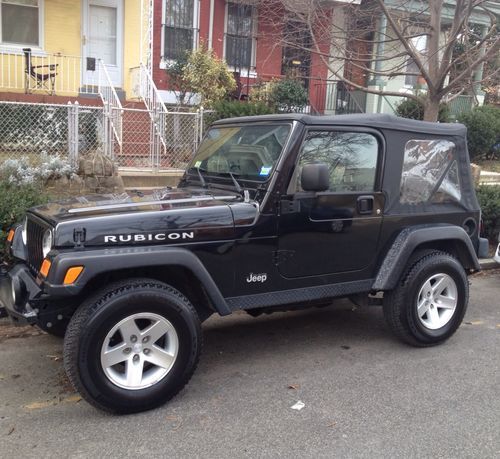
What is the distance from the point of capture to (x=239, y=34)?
49.0ft

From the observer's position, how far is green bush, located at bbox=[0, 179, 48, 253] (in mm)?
5785

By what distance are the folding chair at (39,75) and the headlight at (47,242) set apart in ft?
30.7

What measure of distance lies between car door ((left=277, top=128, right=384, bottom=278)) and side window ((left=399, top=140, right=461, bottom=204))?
336 millimetres

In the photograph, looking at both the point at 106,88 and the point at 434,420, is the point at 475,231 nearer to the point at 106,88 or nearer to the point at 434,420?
the point at 434,420

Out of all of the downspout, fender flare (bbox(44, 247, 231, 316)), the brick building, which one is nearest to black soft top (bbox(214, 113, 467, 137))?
fender flare (bbox(44, 247, 231, 316))

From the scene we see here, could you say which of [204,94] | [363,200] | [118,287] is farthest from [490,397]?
[204,94]

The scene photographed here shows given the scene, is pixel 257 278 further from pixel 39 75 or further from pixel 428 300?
pixel 39 75

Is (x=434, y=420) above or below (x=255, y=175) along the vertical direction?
below

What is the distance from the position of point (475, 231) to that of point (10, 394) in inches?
160

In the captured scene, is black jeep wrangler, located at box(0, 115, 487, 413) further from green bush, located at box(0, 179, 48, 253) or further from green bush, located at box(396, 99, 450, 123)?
green bush, located at box(396, 99, 450, 123)

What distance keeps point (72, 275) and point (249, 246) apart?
123cm

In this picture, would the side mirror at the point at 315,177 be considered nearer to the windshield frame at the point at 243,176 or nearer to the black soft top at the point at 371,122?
the windshield frame at the point at 243,176

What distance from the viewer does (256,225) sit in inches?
155

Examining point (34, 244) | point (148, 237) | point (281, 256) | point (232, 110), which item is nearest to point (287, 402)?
point (281, 256)
